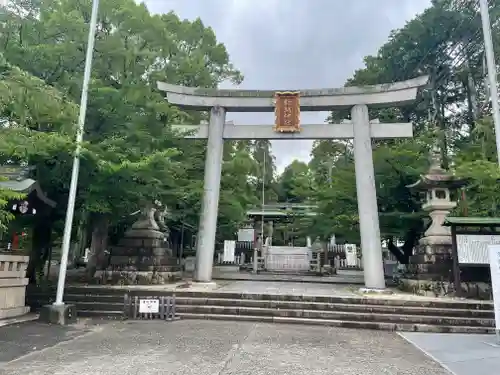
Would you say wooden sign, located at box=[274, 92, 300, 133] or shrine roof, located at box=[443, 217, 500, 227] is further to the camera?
wooden sign, located at box=[274, 92, 300, 133]

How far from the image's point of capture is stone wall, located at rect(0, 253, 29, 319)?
8273mm

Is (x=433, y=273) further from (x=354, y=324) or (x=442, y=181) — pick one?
(x=354, y=324)

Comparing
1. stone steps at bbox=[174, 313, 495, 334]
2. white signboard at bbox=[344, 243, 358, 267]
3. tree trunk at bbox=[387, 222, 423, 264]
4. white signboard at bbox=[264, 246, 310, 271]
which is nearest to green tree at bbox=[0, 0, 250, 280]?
stone steps at bbox=[174, 313, 495, 334]

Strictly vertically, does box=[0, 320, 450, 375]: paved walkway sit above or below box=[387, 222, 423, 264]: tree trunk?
below

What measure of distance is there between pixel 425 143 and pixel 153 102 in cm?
1071

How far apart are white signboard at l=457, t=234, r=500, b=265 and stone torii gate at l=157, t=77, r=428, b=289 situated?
2186 millimetres

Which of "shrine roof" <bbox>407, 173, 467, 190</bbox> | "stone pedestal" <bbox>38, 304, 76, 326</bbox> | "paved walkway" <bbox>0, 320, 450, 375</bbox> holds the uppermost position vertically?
"shrine roof" <bbox>407, 173, 467, 190</bbox>

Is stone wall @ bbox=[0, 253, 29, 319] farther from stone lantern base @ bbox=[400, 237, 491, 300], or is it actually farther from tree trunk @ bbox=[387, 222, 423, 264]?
tree trunk @ bbox=[387, 222, 423, 264]

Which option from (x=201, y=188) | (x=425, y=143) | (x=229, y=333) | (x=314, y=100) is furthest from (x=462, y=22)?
(x=229, y=333)

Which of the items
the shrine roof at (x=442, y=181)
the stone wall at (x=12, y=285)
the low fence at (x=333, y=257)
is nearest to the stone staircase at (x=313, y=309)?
the stone wall at (x=12, y=285)

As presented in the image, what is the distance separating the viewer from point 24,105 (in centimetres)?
545

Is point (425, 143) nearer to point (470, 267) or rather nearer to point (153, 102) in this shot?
point (470, 267)

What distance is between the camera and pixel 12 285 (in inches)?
339

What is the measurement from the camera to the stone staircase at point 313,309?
862cm
